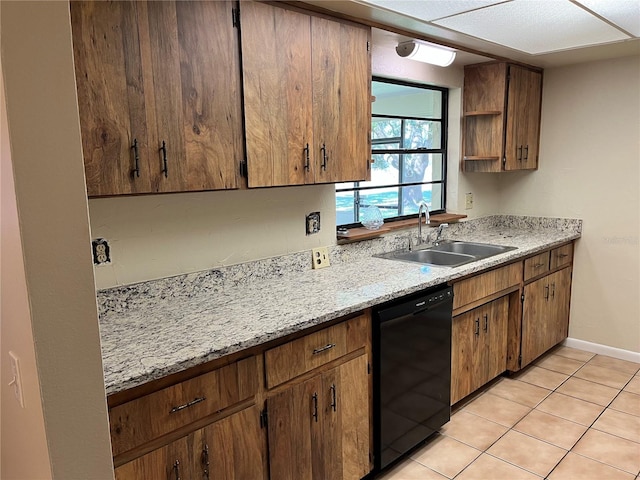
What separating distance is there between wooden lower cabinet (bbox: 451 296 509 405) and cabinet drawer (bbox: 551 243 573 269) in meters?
0.68

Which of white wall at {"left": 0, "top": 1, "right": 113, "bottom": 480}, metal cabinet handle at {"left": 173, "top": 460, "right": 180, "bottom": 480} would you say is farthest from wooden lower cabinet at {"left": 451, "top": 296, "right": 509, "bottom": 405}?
white wall at {"left": 0, "top": 1, "right": 113, "bottom": 480}

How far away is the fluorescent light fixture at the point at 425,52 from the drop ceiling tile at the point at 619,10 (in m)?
0.79

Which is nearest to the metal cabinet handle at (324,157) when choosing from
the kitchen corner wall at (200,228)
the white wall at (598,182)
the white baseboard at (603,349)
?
the kitchen corner wall at (200,228)

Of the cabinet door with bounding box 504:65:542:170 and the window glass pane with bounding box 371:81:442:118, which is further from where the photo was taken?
the cabinet door with bounding box 504:65:542:170

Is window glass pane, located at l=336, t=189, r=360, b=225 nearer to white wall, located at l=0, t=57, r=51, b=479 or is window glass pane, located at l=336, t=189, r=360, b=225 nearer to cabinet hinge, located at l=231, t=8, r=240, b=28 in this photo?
cabinet hinge, located at l=231, t=8, r=240, b=28

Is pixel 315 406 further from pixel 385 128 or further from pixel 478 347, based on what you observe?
pixel 385 128

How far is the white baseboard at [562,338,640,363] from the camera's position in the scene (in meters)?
3.57

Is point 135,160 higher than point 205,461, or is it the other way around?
point 135,160

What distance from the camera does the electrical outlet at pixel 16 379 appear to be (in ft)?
3.61

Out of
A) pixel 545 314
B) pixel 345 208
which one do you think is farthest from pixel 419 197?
pixel 545 314

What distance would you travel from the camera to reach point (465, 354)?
109 inches

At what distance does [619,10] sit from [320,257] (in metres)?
1.88

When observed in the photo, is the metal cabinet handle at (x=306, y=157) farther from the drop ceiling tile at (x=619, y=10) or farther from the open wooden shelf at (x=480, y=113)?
the open wooden shelf at (x=480, y=113)

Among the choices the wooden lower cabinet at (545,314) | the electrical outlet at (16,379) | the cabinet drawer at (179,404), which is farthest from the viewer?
the wooden lower cabinet at (545,314)
